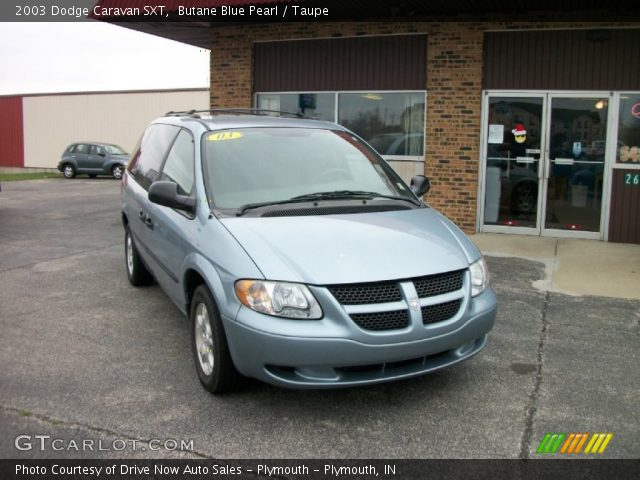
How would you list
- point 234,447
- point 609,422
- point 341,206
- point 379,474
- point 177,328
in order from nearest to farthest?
point 379,474
point 234,447
point 609,422
point 341,206
point 177,328

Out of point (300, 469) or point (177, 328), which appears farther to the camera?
point (177, 328)

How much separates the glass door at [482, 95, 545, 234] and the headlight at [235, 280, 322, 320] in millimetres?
7379

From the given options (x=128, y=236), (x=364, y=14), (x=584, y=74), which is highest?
(x=364, y=14)

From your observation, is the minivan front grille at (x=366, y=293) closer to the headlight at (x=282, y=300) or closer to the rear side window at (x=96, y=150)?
the headlight at (x=282, y=300)

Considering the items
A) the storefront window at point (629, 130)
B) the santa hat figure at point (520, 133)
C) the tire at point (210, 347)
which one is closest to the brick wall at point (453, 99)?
the santa hat figure at point (520, 133)

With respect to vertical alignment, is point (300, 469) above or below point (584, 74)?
below

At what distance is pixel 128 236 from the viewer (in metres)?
6.85

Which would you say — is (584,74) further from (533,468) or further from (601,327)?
(533,468)

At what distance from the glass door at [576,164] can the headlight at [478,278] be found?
6.26 m

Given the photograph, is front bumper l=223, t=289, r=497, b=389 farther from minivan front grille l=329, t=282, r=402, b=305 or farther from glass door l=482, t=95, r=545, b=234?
glass door l=482, t=95, r=545, b=234

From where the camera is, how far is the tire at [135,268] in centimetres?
659

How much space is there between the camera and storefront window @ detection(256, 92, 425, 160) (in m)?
10.6

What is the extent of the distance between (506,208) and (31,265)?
7.07 m

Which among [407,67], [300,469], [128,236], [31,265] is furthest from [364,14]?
[300,469]
